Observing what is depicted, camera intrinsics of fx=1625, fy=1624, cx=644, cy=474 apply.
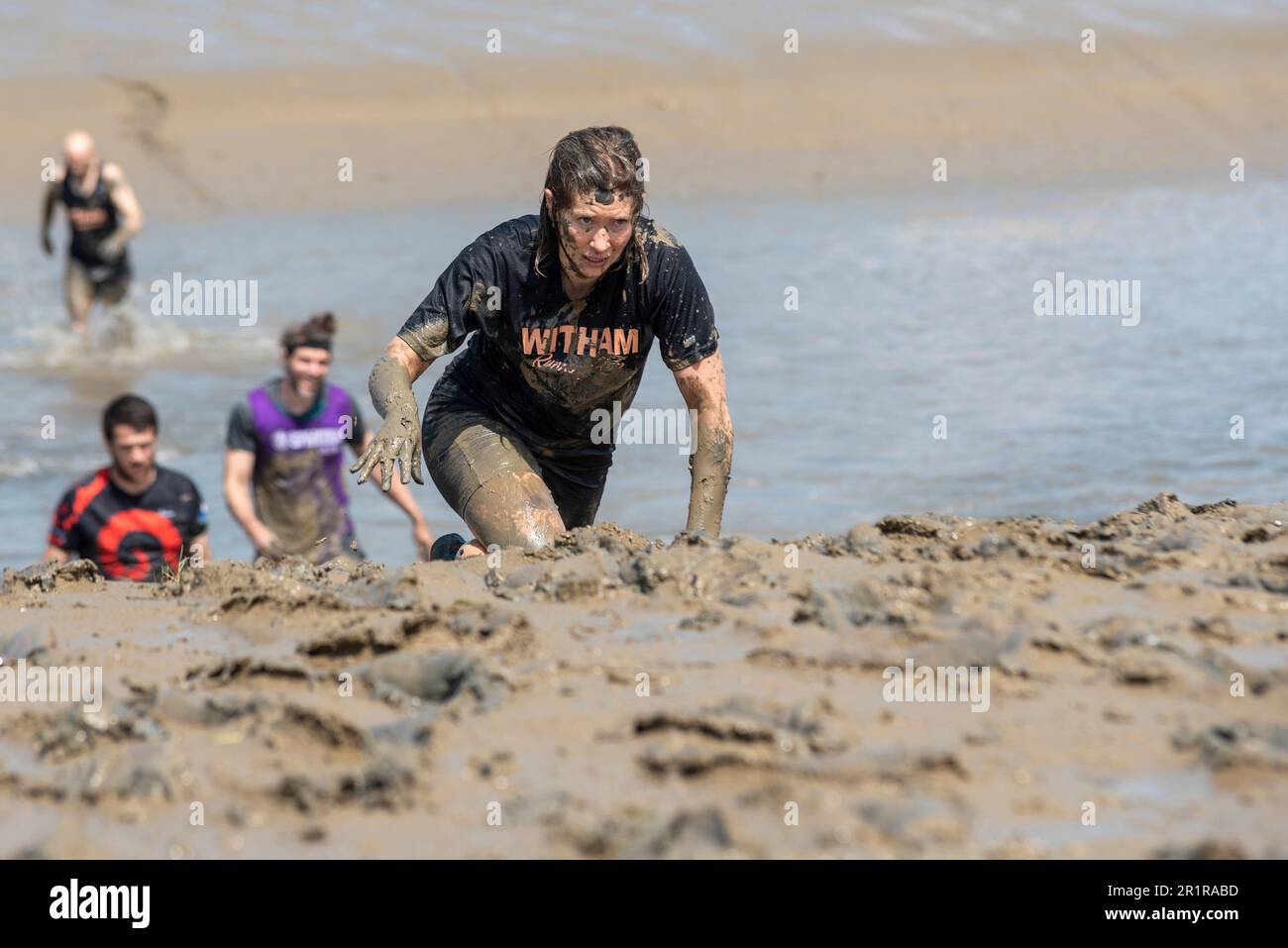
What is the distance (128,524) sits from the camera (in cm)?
632

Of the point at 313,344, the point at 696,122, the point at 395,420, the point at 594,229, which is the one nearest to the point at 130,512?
the point at 313,344

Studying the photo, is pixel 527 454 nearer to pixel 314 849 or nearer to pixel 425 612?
pixel 425 612

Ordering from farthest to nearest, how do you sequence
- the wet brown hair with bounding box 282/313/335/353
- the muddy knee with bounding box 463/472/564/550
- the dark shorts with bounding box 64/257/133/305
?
the dark shorts with bounding box 64/257/133/305 < the wet brown hair with bounding box 282/313/335/353 < the muddy knee with bounding box 463/472/564/550

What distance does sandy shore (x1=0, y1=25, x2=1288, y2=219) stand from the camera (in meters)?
19.0

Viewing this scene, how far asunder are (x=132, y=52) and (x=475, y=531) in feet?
57.9

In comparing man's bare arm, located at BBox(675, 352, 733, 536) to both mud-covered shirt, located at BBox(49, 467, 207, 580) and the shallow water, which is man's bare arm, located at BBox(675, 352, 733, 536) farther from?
the shallow water

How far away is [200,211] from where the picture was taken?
18000mm

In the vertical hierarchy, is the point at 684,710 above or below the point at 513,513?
below

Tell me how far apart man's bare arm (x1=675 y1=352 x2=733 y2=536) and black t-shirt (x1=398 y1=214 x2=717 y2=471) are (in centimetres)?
5

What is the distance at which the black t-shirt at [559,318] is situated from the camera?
489 cm

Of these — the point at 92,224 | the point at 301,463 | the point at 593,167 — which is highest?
the point at 92,224

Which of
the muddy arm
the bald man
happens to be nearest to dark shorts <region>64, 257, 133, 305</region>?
the bald man

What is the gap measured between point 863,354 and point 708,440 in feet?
21.4

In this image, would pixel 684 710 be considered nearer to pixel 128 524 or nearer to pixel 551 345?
pixel 551 345
